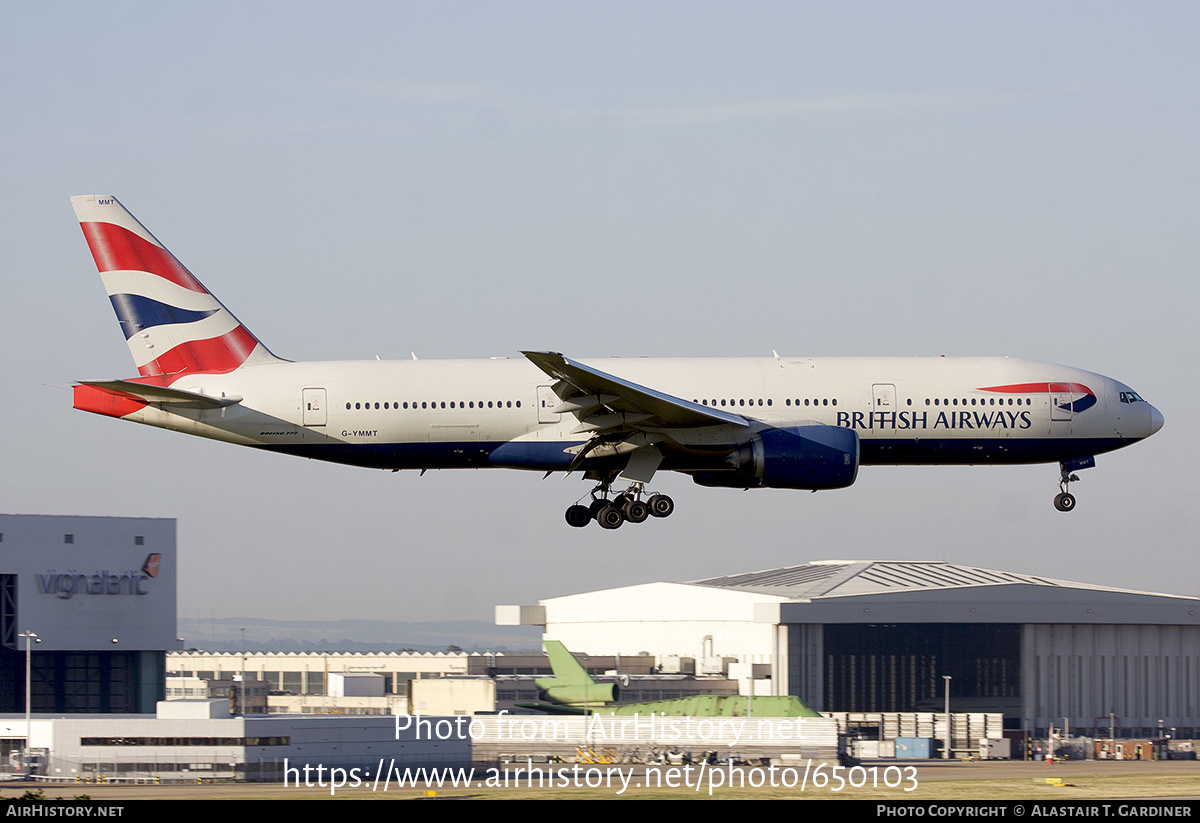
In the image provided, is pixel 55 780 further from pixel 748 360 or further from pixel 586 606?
pixel 586 606

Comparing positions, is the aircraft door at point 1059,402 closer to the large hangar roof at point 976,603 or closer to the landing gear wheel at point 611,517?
the landing gear wheel at point 611,517

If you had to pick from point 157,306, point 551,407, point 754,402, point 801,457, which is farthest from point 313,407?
point 801,457

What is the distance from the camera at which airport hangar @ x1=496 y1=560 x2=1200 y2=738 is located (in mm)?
92812

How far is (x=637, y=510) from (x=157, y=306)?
16.8 metres

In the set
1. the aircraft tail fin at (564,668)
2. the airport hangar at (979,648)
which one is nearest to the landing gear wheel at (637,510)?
the aircraft tail fin at (564,668)

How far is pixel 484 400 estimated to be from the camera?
45438 millimetres

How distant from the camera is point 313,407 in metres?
45.7

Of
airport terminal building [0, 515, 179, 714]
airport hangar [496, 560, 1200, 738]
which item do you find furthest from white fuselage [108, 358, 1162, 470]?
airport terminal building [0, 515, 179, 714]

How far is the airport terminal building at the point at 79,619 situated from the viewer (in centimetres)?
9188

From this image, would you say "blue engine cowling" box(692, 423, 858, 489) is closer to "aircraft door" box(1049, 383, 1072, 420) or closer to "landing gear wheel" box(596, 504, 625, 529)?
"landing gear wheel" box(596, 504, 625, 529)

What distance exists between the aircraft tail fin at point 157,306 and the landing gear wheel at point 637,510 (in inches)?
489

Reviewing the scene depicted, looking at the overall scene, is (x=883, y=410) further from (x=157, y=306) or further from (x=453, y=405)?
(x=157, y=306)

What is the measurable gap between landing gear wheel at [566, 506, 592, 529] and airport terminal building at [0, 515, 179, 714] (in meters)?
54.9

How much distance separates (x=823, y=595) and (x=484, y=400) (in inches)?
2279
